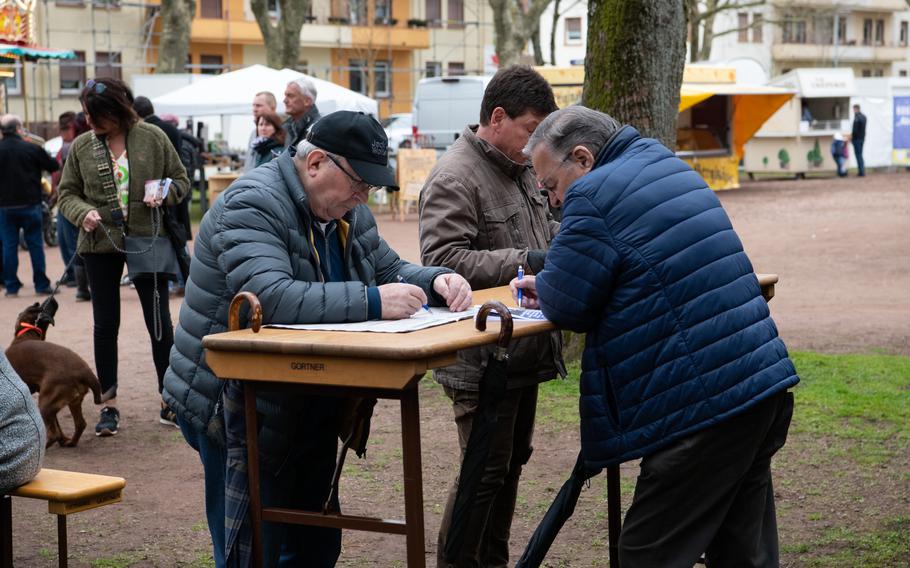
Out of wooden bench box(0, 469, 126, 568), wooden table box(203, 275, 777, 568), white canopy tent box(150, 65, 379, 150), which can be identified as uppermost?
white canopy tent box(150, 65, 379, 150)

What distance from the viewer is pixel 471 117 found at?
27656 mm

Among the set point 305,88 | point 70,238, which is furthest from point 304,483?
point 70,238

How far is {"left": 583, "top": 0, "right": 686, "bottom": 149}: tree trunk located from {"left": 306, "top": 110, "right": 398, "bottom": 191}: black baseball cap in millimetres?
4932

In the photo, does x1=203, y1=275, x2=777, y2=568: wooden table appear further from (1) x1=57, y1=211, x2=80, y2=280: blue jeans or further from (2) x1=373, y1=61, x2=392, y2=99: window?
(2) x1=373, y1=61, x2=392, y2=99: window

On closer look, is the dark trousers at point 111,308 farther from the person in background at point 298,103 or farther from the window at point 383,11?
the window at point 383,11

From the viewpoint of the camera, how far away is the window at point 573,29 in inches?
2808

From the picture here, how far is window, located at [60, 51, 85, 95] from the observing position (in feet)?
143

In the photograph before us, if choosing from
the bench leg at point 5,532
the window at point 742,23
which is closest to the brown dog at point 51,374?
the bench leg at point 5,532

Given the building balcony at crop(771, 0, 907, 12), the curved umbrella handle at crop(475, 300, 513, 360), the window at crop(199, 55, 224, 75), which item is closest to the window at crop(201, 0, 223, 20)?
the window at crop(199, 55, 224, 75)

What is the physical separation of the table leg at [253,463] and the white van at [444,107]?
79.7 ft

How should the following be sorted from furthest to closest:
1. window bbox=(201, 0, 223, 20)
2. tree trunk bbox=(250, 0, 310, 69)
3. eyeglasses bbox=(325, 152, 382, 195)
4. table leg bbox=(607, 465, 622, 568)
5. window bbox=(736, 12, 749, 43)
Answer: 1. window bbox=(736, 12, 749, 43)
2. window bbox=(201, 0, 223, 20)
3. tree trunk bbox=(250, 0, 310, 69)
4. table leg bbox=(607, 465, 622, 568)
5. eyeglasses bbox=(325, 152, 382, 195)

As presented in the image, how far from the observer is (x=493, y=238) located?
4.38m

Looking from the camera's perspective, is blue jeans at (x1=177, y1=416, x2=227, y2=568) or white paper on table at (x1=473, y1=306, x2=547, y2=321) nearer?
white paper on table at (x1=473, y1=306, x2=547, y2=321)

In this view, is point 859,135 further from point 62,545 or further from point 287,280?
point 287,280
